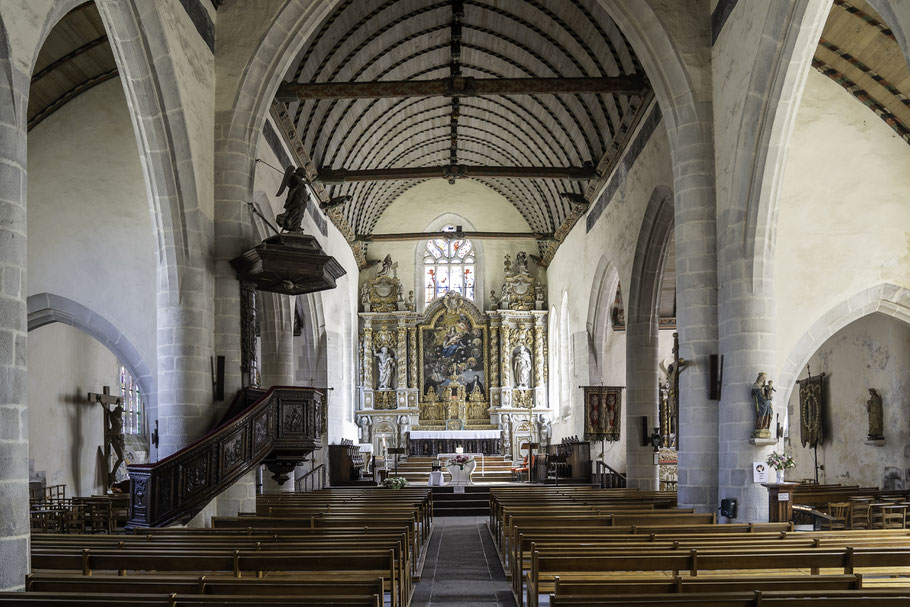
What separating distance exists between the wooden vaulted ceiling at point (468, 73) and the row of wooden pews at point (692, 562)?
27.4 feet

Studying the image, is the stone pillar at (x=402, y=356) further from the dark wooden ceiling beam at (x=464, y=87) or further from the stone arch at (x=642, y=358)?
the dark wooden ceiling beam at (x=464, y=87)

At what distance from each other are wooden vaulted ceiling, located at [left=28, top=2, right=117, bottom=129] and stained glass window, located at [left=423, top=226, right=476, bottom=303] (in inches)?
640

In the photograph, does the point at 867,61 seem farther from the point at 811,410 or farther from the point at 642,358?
the point at 811,410

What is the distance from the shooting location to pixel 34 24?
6.21 m

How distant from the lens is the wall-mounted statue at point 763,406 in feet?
32.0

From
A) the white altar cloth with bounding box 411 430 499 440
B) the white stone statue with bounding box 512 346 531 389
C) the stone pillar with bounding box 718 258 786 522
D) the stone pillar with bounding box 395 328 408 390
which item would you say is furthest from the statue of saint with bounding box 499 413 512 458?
the stone pillar with bounding box 718 258 786 522

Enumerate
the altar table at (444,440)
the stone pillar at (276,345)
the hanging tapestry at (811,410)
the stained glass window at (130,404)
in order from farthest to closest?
the altar table at (444,440) < the stained glass window at (130,404) < the hanging tapestry at (811,410) < the stone pillar at (276,345)

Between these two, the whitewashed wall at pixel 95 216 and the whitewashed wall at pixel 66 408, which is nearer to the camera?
the whitewashed wall at pixel 95 216

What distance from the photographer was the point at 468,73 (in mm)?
19719

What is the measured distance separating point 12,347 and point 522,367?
21.6 metres

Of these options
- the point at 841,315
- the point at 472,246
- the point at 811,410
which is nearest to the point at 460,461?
the point at 811,410

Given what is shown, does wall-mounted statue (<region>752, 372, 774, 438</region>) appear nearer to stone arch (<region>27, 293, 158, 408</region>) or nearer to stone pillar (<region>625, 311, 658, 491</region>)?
stone pillar (<region>625, 311, 658, 491</region>)

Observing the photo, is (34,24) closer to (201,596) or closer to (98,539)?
(98,539)

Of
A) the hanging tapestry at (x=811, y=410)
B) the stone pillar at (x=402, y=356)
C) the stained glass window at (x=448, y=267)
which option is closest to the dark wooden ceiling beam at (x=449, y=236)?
the stained glass window at (x=448, y=267)
